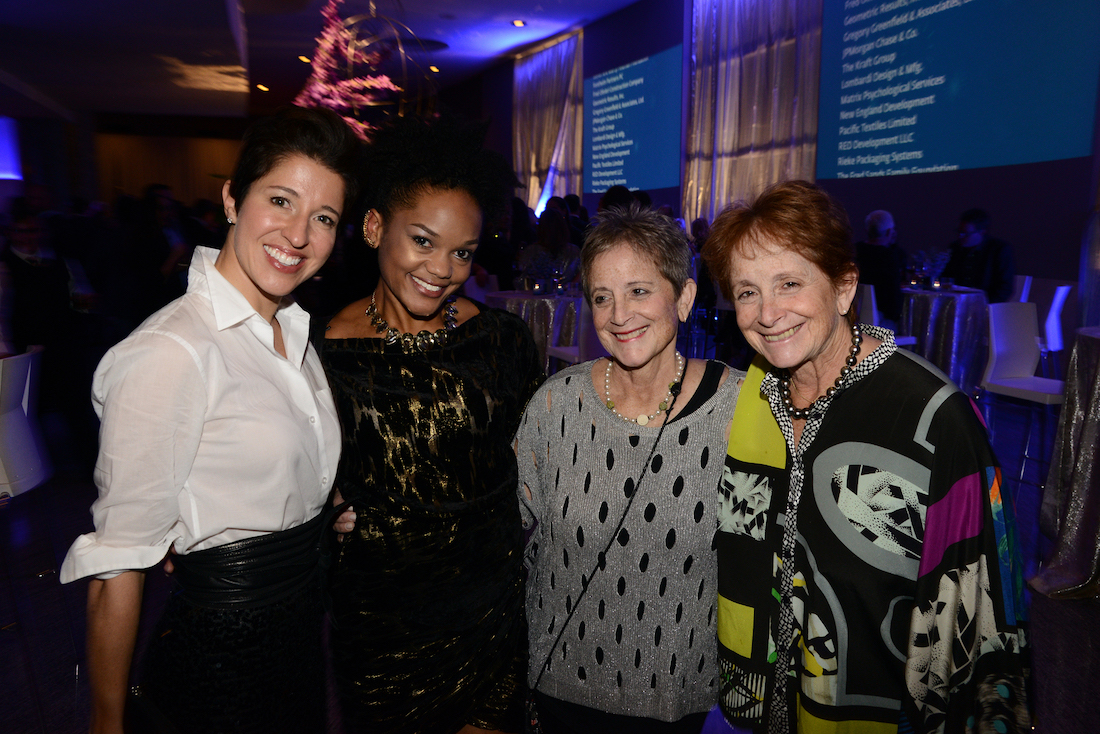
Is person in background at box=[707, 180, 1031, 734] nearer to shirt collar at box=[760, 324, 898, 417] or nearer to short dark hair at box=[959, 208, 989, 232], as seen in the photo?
shirt collar at box=[760, 324, 898, 417]

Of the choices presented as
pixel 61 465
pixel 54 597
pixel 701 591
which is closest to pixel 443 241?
pixel 701 591

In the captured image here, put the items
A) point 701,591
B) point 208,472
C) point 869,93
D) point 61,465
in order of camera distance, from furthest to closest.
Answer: point 869,93, point 61,465, point 701,591, point 208,472

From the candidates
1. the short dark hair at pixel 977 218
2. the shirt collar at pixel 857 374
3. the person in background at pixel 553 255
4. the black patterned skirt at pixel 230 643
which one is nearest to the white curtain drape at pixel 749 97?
the short dark hair at pixel 977 218

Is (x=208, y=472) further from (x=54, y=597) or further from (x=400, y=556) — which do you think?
(x=54, y=597)

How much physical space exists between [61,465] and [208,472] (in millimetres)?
5128

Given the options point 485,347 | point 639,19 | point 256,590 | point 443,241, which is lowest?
point 256,590

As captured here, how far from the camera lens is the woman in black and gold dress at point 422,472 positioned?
5.17ft

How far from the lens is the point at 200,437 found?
3.61 feet

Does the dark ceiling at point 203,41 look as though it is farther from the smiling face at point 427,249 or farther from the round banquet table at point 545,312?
the smiling face at point 427,249

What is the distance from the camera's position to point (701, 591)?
4.92 feet

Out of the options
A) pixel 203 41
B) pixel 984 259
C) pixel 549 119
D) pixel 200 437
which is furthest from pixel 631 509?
pixel 549 119

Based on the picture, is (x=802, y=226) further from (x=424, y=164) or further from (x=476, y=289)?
(x=476, y=289)

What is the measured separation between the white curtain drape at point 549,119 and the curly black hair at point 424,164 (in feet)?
37.4

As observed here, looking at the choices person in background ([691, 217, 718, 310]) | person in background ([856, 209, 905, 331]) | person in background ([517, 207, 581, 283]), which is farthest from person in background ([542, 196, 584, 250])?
person in background ([856, 209, 905, 331])
